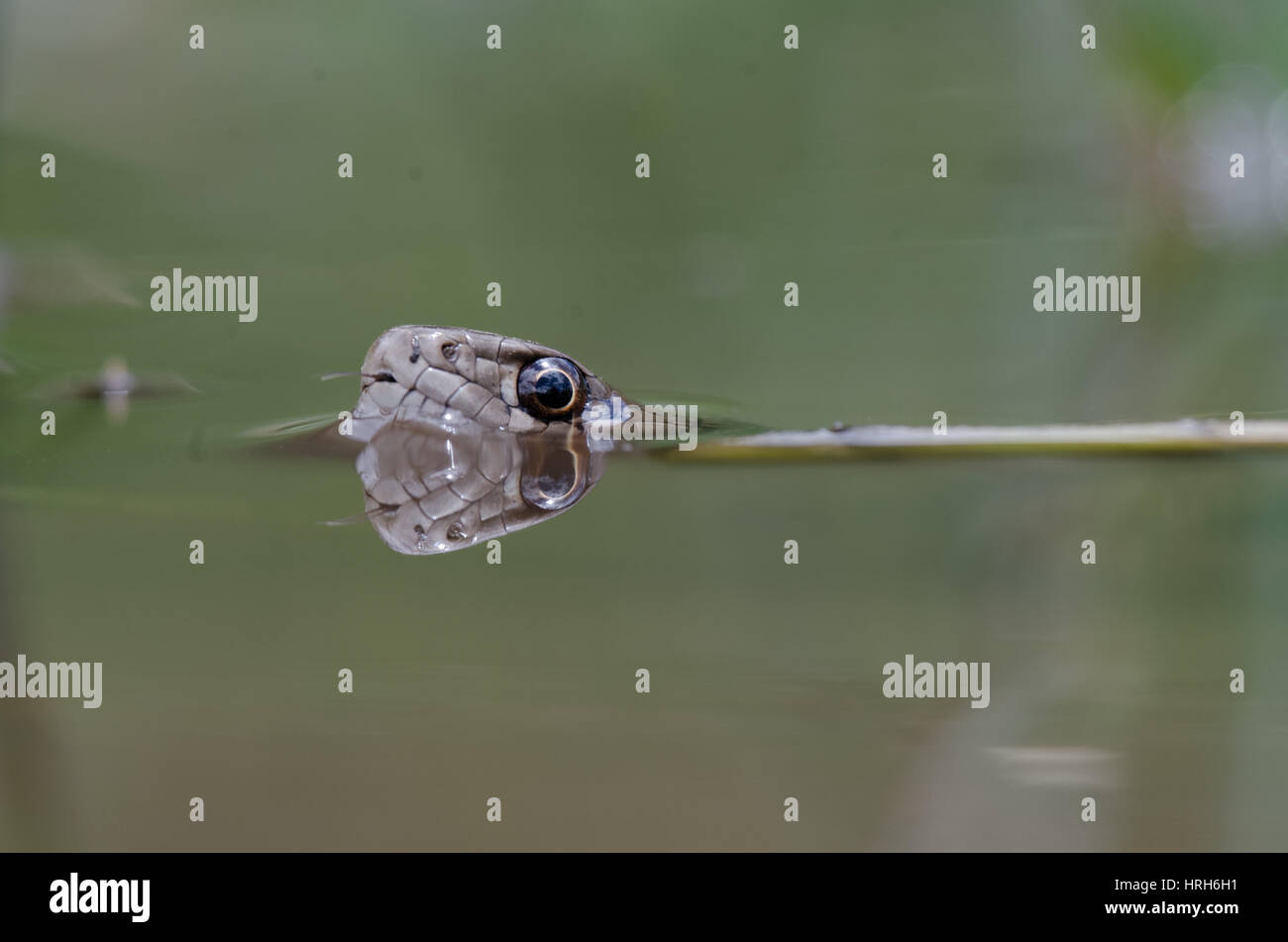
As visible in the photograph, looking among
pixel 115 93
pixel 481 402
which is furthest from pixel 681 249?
pixel 115 93

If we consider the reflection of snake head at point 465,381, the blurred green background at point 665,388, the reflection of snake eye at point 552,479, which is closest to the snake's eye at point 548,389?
the reflection of snake head at point 465,381

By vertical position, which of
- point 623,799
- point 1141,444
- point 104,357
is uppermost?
point 104,357

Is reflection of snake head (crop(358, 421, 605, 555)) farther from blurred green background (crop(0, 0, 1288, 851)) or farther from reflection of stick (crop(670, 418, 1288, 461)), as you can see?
reflection of stick (crop(670, 418, 1288, 461))

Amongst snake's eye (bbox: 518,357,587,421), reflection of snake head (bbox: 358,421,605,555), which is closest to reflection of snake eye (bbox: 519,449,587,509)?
reflection of snake head (bbox: 358,421,605,555)

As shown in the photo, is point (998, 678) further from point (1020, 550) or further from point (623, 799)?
point (623, 799)

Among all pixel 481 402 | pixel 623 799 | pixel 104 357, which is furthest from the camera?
pixel 104 357

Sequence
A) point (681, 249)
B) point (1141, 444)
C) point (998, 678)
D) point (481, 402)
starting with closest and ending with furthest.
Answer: point (998, 678) → point (1141, 444) → point (481, 402) → point (681, 249)

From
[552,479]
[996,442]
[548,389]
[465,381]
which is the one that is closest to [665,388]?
[548,389]
